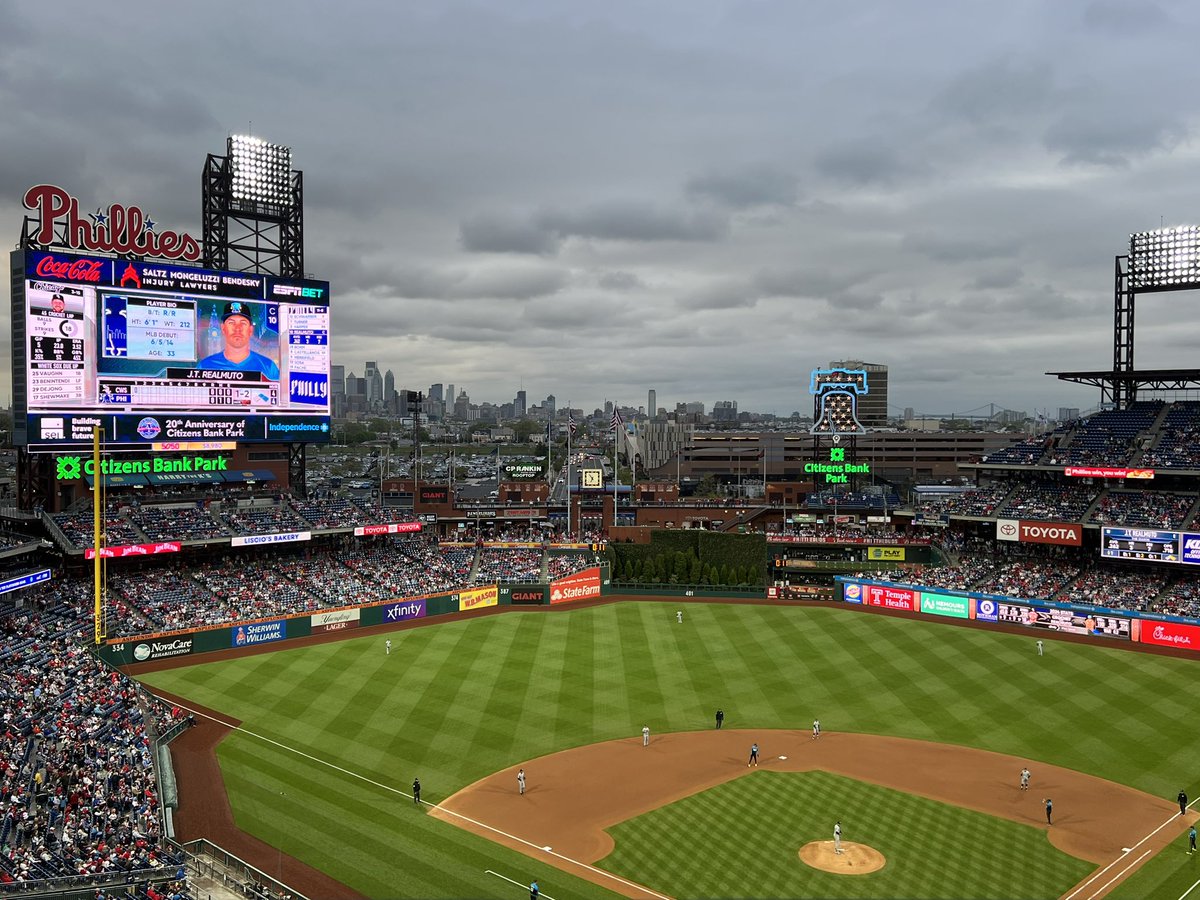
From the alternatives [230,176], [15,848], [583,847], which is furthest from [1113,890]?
[230,176]

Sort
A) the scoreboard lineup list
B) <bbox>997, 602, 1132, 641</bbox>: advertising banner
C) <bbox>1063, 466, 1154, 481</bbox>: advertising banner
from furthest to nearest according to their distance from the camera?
<bbox>1063, 466, 1154, 481</bbox>: advertising banner → <bbox>997, 602, 1132, 641</bbox>: advertising banner → the scoreboard lineup list

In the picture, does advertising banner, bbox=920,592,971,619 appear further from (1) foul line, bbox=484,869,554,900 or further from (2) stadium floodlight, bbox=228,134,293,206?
(2) stadium floodlight, bbox=228,134,293,206

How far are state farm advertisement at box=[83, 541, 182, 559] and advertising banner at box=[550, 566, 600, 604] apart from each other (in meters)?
23.9

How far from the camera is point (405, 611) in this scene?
185 feet

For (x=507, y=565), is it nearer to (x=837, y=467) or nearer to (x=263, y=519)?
(x=263, y=519)

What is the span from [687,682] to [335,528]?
1097 inches

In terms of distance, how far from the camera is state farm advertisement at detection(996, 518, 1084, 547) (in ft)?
191

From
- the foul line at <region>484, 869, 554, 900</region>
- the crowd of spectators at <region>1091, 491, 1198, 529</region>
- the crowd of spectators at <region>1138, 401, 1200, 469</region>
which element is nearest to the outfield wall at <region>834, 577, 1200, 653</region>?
the crowd of spectators at <region>1091, 491, 1198, 529</region>

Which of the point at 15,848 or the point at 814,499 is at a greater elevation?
the point at 814,499

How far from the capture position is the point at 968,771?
1363 inches

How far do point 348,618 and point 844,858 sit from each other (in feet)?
115

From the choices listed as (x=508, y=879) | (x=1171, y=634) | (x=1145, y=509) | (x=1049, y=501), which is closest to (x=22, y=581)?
(x=508, y=879)

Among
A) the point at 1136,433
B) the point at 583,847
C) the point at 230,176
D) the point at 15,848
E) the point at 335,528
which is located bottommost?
the point at 583,847

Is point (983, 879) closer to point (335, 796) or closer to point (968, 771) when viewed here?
point (968, 771)
